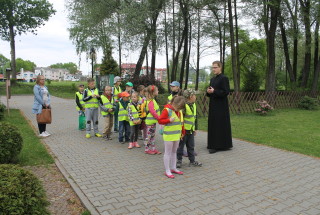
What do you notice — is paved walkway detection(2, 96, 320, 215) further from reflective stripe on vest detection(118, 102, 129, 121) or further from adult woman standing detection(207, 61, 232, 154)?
reflective stripe on vest detection(118, 102, 129, 121)

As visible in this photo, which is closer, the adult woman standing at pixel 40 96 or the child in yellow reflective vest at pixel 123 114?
the child in yellow reflective vest at pixel 123 114

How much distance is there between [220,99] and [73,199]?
4.24 meters

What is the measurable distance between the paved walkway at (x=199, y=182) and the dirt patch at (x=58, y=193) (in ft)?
0.48

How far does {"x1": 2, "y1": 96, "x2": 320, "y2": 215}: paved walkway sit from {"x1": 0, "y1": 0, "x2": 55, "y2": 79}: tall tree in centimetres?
3573

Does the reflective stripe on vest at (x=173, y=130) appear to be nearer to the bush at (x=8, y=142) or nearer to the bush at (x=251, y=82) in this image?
the bush at (x=8, y=142)

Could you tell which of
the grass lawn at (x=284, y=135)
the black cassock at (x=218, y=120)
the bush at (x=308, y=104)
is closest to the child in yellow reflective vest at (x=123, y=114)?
the black cassock at (x=218, y=120)

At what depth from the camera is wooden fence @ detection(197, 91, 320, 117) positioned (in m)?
13.9

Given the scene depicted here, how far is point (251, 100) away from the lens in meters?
15.9

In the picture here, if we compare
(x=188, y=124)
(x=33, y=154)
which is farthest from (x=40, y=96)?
(x=188, y=124)

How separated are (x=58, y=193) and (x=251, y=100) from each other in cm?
1371

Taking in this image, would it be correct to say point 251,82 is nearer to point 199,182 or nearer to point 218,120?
point 218,120

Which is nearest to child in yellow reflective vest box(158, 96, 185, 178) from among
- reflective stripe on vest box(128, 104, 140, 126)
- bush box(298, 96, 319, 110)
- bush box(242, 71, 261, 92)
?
reflective stripe on vest box(128, 104, 140, 126)

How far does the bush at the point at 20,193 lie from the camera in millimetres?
2395

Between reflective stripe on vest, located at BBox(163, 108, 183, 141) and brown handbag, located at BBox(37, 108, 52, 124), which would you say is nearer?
reflective stripe on vest, located at BBox(163, 108, 183, 141)
